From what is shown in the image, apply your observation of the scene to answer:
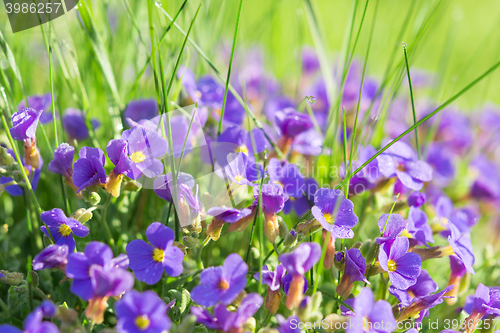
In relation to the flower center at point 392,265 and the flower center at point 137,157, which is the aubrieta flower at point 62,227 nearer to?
the flower center at point 137,157

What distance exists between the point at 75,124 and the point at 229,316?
110cm

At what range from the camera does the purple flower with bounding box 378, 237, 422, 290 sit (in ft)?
3.61

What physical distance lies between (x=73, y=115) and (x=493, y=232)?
2.36 meters

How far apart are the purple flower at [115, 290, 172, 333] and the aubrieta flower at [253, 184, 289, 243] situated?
1.40 ft

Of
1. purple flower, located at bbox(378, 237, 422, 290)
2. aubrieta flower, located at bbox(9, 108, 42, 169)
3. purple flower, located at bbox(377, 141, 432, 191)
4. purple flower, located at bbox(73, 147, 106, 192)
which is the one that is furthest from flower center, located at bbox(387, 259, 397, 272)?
aubrieta flower, located at bbox(9, 108, 42, 169)

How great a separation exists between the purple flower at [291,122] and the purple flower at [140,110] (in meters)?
0.54

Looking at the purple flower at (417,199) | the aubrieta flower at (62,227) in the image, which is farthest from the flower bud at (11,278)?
the purple flower at (417,199)

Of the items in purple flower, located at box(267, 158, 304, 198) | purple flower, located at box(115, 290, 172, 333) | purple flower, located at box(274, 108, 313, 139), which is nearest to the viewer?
purple flower, located at box(115, 290, 172, 333)

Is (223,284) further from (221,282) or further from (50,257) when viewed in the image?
(50,257)

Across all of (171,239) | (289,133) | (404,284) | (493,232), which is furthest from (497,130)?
(171,239)

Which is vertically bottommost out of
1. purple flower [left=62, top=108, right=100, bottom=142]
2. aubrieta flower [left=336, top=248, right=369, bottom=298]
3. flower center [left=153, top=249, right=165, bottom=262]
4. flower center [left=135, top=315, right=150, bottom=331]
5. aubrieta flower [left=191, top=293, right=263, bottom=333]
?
aubrieta flower [left=336, top=248, right=369, bottom=298]

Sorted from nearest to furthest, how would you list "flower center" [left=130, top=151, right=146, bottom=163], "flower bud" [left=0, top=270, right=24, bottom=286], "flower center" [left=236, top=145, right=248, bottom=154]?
"flower bud" [left=0, top=270, right=24, bottom=286] < "flower center" [left=130, top=151, right=146, bottom=163] < "flower center" [left=236, top=145, right=248, bottom=154]

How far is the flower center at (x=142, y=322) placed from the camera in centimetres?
87

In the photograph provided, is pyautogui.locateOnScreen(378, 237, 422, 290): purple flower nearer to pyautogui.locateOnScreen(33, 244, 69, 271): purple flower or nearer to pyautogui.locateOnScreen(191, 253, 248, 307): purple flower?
pyautogui.locateOnScreen(191, 253, 248, 307): purple flower
